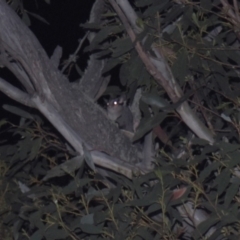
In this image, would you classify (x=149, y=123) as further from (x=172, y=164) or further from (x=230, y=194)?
(x=230, y=194)

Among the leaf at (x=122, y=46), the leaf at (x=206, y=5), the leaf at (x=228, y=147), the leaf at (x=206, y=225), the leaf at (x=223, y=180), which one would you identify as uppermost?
the leaf at (x=122, y=46)

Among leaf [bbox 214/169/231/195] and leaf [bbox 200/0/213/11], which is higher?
leaf [bbox 200/0/213/11]

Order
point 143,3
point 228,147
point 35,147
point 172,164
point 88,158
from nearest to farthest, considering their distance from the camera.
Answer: point 228,147
point 172,164
point 88,158
point 143,3
point 35,147

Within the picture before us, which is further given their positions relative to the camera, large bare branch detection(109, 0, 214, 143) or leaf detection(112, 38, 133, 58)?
leaf detection(112, 38, 133, 58)

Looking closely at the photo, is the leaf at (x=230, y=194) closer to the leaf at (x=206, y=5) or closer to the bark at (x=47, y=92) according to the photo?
the bark at (x=47, y=92)

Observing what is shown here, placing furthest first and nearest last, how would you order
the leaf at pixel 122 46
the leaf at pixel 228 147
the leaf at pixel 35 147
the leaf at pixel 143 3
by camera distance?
the leaf at pixel 35 147, the leaf at pixel 143 3, the leaf at pixel 122 46, the leaf at pixel 228 147

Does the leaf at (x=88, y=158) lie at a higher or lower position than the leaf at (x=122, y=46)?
lower

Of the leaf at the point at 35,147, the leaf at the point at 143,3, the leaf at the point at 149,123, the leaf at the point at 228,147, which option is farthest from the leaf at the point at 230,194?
the leaf at the point at 35,147

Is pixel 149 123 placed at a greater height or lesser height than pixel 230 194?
greater

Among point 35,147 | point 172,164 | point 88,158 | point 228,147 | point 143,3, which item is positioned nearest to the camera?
point 228,147

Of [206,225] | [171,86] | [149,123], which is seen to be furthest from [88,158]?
[206,225]

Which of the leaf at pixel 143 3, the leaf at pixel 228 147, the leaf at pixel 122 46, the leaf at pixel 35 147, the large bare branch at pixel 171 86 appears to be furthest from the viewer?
the leaf at pixel 35 147

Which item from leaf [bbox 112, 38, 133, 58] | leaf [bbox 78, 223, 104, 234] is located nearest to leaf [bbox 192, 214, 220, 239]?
leaf [bbox 78, 223, 104, 234]

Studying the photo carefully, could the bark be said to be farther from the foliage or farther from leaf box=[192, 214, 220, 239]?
leaf box=[192, 214, 220, 239]
